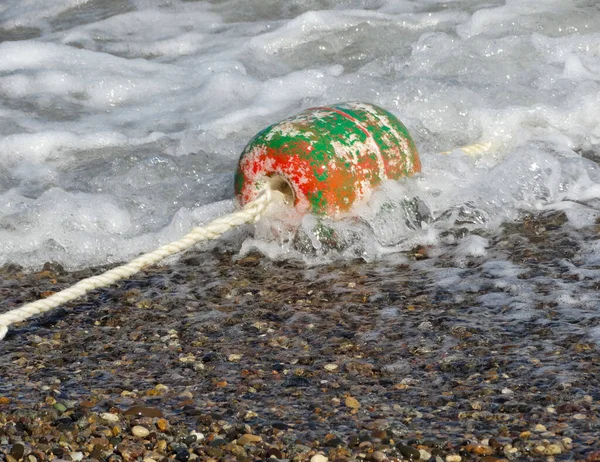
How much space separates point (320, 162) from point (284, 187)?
0.26 m

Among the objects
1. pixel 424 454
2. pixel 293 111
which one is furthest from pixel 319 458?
pixel 293 111

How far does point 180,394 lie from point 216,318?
0.65 metres

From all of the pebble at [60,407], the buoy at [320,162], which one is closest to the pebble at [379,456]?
the pebble at [60,407]

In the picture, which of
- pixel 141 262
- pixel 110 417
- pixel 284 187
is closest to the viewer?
pixel 110 417

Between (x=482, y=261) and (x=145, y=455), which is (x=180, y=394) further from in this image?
(x=482, y=261)

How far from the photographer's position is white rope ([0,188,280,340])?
320 cm

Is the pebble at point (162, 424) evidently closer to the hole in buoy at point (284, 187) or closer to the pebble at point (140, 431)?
the pebble at point (140, 431)

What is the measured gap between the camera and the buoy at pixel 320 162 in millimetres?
3877

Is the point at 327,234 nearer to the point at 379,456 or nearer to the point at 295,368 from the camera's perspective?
the point at 295,368

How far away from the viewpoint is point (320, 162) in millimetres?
3871

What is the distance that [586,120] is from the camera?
5.52 metres

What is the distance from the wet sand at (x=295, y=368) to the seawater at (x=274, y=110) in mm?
264

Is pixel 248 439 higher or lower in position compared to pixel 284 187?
lower

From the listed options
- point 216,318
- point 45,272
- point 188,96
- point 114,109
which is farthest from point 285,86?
point 216,318
